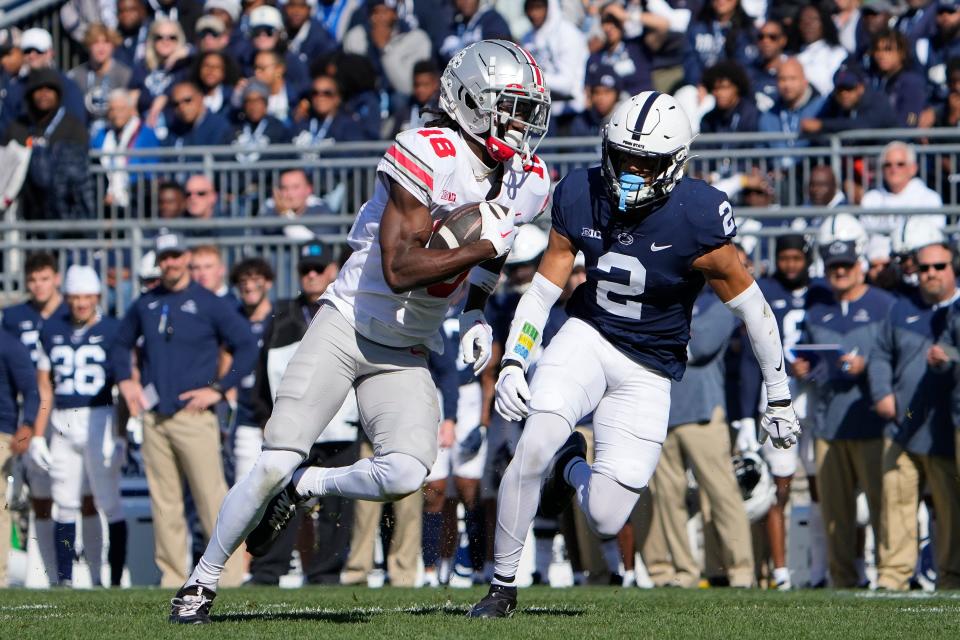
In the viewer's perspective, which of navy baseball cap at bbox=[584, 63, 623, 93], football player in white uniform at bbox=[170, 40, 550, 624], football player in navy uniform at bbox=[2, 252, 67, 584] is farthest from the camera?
navy baseball cap at bbox=[584, 63, 623, 93]

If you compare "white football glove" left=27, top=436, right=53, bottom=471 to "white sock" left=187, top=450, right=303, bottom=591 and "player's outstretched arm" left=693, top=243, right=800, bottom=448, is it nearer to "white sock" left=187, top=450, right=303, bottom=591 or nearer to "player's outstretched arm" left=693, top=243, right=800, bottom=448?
"white sock" left=187, top=450, right=303, bottom=591

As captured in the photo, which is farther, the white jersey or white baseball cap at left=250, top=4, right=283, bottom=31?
white baseball cap at left=250, top=4, right=283, bottom=31

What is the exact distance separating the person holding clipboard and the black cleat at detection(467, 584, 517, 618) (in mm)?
3447

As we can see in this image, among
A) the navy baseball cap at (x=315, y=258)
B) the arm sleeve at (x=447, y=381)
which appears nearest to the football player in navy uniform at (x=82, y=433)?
the navy baseball cap at (x=315, y=258)

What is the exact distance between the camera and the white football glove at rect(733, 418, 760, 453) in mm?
9453

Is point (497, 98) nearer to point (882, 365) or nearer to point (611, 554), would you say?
point (882, 365)

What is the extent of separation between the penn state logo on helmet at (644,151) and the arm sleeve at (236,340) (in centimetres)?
393

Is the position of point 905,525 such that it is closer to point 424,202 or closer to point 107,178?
point 424,202

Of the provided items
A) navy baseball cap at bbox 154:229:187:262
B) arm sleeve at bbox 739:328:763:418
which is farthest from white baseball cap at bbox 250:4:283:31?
arm sleeve at bbox 739:328:763:418

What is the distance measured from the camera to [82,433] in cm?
994

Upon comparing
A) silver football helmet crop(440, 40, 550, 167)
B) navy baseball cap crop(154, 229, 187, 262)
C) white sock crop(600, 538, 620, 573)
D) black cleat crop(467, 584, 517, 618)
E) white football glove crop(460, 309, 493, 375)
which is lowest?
white sock crop(600, 538, 620, 573)

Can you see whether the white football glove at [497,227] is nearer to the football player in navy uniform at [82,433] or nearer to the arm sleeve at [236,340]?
the arm sleeve at [236,340]

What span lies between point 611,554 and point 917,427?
1914mm

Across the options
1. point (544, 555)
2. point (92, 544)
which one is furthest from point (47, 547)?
point (544, 555)
